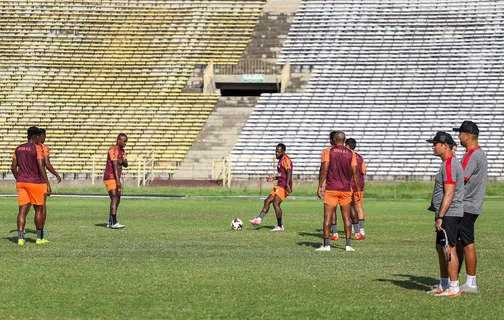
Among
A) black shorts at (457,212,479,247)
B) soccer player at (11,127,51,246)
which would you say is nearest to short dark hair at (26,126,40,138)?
soccer player at (11,127,51,246)

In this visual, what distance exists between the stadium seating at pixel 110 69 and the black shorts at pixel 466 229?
120 ft

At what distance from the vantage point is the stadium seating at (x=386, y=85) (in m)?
45.7

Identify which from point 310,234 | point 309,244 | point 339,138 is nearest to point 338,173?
point 339,138

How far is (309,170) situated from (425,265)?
3177 centimetres

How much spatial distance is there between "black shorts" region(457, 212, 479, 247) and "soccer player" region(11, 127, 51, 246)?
7.87m

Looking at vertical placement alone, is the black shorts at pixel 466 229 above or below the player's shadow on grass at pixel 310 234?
above

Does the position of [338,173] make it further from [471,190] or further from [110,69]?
[110,69]

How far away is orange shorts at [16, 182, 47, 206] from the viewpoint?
15820mm

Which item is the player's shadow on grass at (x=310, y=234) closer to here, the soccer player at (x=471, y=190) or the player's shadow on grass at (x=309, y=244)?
the player's shadow on grass at (x=309, y=244)

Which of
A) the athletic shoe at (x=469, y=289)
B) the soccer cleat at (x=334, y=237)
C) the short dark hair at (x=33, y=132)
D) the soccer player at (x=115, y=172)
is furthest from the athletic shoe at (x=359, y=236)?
the athletic shoe at (x=469, y=289)

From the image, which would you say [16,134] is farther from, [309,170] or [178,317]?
[178,317]

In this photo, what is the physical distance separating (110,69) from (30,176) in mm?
37218

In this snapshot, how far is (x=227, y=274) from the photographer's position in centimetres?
1188

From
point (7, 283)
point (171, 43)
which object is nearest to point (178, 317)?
point (7, 283)
